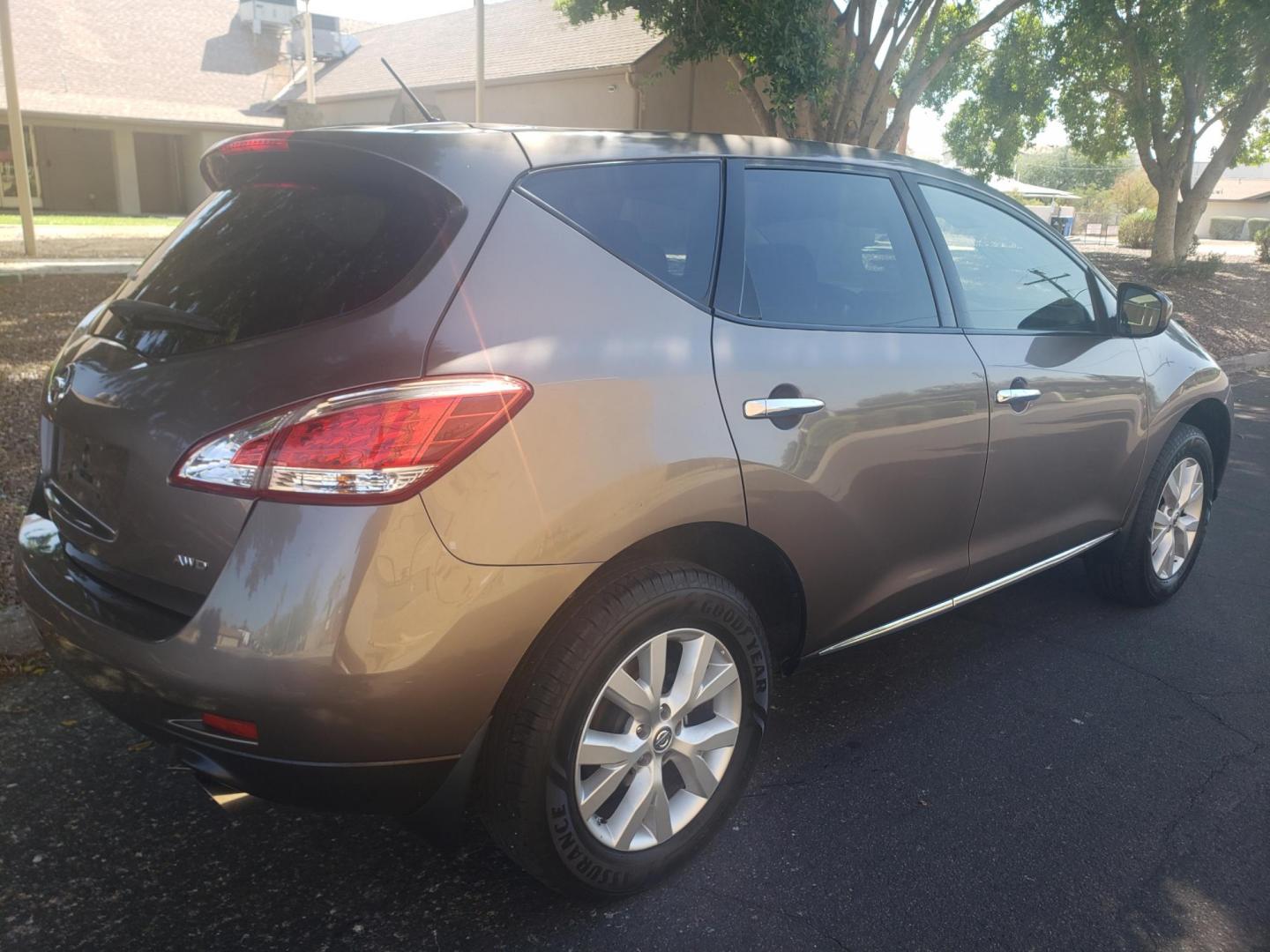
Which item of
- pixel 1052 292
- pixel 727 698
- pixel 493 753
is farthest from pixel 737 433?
pixel 1052 292

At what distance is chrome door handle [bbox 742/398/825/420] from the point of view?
2533mm

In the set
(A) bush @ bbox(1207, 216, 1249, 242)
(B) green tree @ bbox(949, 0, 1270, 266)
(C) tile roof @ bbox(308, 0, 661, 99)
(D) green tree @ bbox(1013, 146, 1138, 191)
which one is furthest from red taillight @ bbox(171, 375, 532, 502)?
(D) green tree @ bbox(1013, 146, 1138, 191)

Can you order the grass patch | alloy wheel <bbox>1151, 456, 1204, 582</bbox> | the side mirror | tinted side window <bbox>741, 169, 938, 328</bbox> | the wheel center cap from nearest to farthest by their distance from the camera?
1. the wheel center cap
2. tinted side window <bbox>741, 169, 938, 328</bbox>
3. the side mirror
4. alloy wheel <bbox>1151, 456, 1204, 582</bbox>
5. the grass patch

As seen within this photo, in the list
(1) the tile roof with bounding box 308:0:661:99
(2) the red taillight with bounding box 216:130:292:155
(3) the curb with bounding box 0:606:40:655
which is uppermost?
(1) the tile roof with bounding box 308:0:661:99

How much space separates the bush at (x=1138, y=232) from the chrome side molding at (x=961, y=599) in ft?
113

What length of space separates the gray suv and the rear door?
1cm

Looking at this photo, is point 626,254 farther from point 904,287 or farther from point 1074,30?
point 1074,30

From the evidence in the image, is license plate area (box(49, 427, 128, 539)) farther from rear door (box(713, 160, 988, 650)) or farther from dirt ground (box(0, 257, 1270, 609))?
dirt ground (box(0, 257, 1270, 609))

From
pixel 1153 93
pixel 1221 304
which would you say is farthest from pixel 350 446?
pixel 1153 93

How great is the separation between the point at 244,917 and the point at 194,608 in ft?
2.75

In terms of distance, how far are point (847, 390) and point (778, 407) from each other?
0.97ft

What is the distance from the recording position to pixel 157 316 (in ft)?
7.61

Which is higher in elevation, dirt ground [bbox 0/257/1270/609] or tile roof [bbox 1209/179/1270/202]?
tile roof [bbox 1209/179/1270/202]

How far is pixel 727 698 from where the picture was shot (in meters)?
2.65
